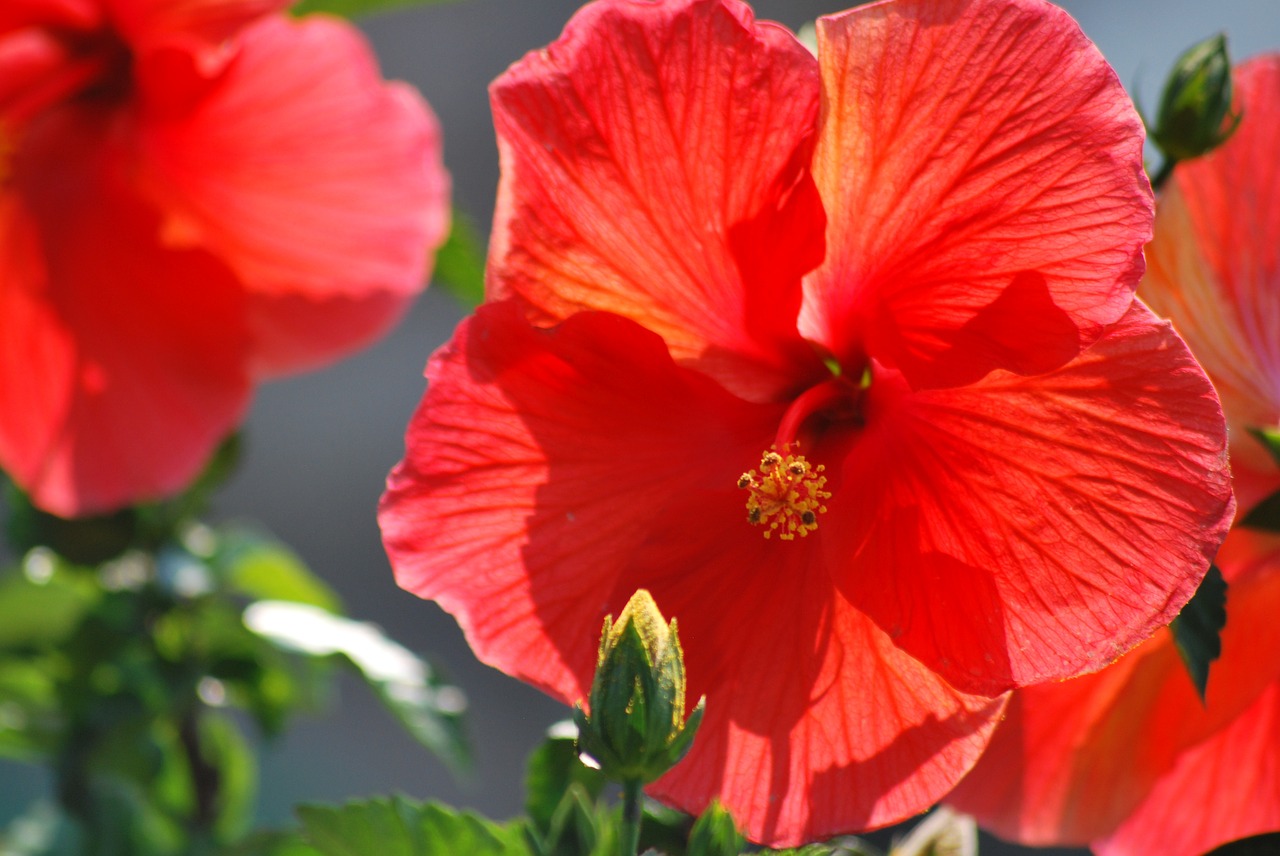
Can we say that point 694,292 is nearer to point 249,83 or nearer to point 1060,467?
point 1060,467

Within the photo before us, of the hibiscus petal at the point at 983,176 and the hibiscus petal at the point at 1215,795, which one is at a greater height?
the hibiscus petal at the point at 983,176

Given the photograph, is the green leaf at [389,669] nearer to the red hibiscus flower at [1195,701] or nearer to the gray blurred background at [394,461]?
the red hibiscus flower at [1195,701]

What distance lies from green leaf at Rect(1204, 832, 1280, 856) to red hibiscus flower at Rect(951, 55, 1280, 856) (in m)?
0.06

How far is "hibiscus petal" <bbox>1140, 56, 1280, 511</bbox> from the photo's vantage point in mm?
601

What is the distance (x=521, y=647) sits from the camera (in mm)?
543

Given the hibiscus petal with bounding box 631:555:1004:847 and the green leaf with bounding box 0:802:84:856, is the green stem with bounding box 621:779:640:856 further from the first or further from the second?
the green leaf with bounding box 0:802:84:856

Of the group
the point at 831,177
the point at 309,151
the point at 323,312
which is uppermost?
the point at 831,177

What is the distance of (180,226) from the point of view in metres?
0.99

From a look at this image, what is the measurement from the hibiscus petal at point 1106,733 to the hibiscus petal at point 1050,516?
0.11 meters

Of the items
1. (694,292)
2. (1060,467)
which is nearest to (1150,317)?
(1060,467)

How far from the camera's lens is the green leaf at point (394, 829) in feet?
1.82

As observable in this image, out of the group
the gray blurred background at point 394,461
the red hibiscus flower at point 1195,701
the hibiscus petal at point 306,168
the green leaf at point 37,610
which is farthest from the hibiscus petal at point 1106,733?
the gray blurred background at point 394,461

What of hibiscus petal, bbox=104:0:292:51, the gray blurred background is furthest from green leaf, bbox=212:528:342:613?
the gray blurred background

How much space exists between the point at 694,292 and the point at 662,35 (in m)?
0.12
